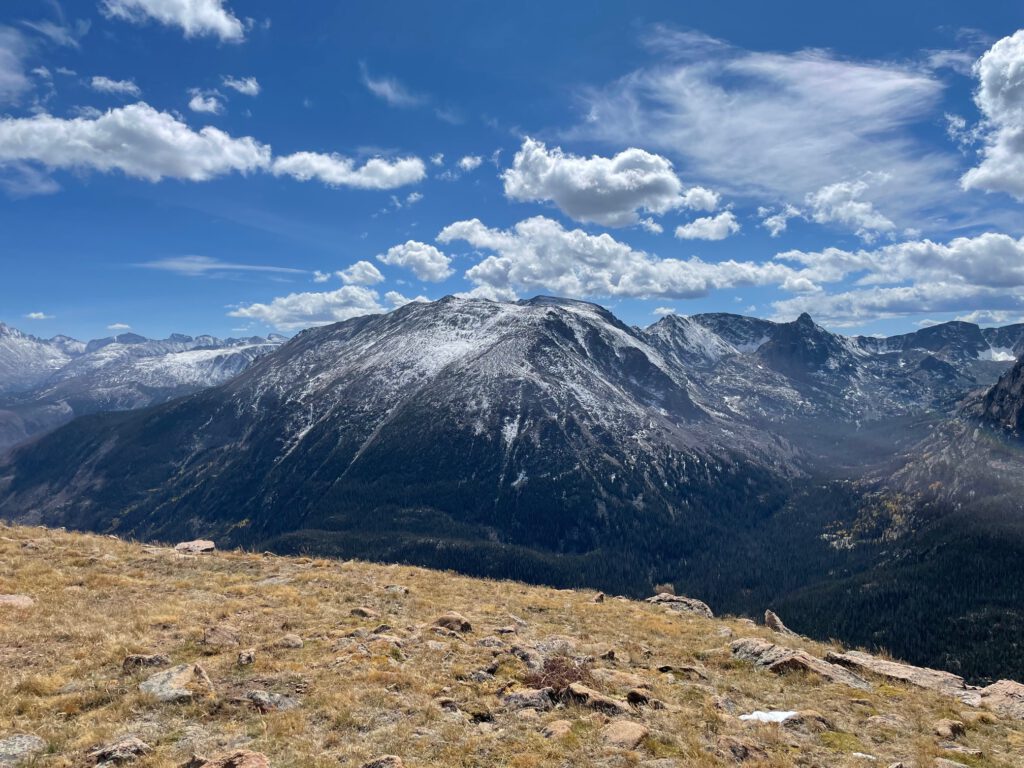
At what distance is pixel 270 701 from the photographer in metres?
19.0

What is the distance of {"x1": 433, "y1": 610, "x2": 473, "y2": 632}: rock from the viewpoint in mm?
28922

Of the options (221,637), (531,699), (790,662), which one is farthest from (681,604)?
(221,637)

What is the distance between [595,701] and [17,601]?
94.5 ft

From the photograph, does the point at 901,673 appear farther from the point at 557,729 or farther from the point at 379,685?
the point at 379,685

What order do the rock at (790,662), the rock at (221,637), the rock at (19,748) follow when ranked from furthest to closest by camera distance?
the rock at (790,662), the rock at (221,637), the rock at (19,748)

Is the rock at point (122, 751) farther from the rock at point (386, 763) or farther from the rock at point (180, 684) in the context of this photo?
the rock at point (386, 763)

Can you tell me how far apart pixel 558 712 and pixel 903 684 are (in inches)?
775

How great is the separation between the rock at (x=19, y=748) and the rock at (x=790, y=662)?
28645mm

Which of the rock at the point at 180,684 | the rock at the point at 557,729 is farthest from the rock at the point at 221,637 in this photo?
the rock at the point at 557,729

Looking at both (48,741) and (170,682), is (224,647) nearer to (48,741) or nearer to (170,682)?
(170,682)

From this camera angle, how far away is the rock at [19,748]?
1481 centimetres

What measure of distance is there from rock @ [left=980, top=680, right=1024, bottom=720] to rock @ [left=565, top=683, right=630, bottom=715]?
1800 centimetres

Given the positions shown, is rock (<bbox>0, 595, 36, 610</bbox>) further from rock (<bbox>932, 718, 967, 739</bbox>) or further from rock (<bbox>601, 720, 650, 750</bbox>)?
rock (<bbox>932, 718, 967, 739</bbox>)

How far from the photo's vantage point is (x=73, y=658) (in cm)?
2136
